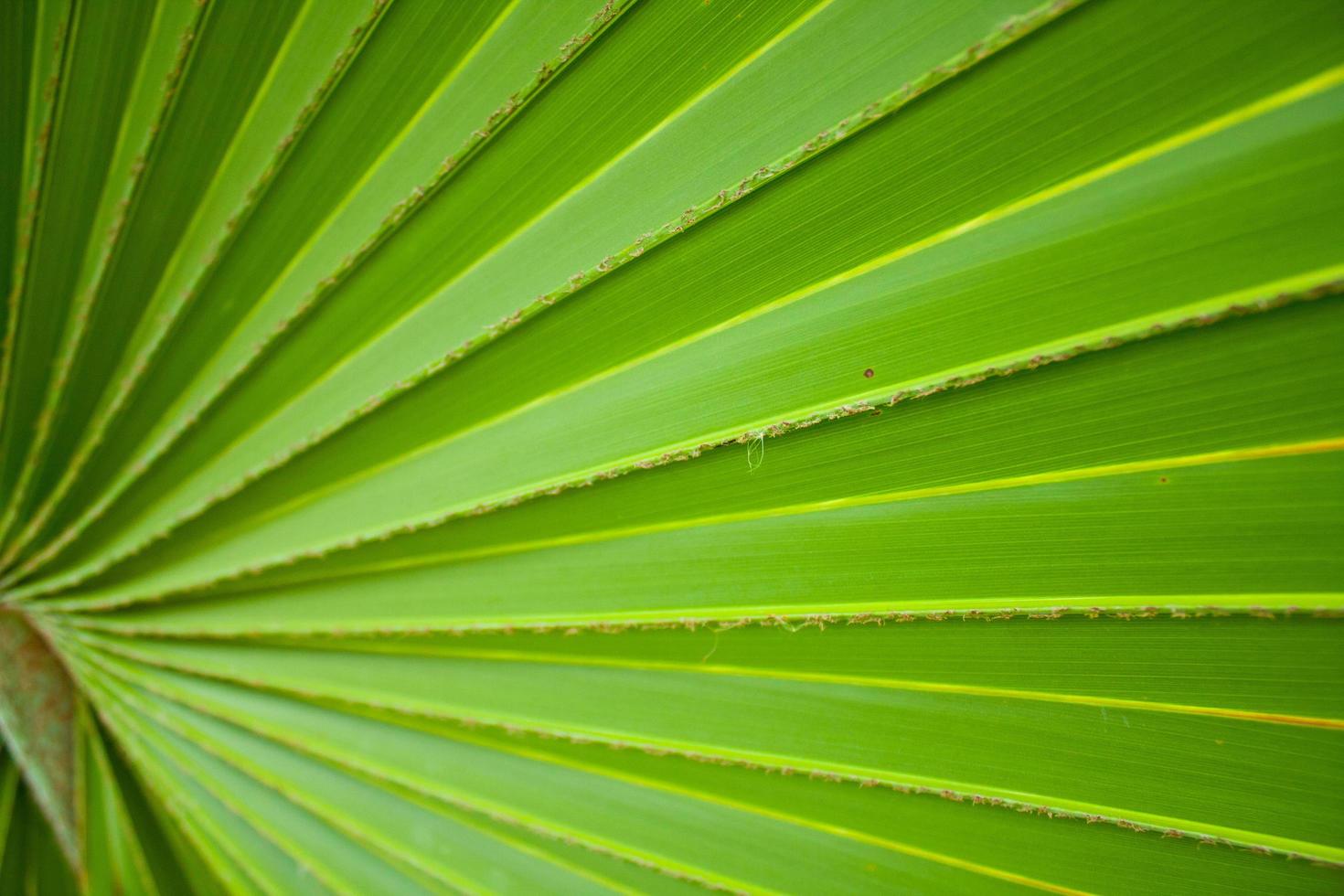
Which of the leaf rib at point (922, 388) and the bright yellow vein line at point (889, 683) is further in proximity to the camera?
the bright yellow vein line at point (889, 683)

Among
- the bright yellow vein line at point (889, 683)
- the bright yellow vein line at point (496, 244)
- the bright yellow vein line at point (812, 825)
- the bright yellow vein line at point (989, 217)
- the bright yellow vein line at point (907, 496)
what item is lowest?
the bright yellow vein line at point (812, 825)

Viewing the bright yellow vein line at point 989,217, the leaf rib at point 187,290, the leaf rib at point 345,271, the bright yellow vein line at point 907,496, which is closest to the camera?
the bright yellow vein line at point 989,217

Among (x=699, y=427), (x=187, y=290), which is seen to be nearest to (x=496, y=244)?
(x=699, y=427)

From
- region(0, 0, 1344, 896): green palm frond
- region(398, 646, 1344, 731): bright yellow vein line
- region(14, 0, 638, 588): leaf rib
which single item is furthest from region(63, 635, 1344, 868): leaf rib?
region(14, 0, 638, 588): leaf rib

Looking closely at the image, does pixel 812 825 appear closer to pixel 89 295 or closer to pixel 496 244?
pixel 496 244

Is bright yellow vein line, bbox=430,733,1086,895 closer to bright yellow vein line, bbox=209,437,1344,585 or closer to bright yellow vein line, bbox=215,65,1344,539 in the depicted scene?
bright yellow vein line, bbox=209,437,1344,585

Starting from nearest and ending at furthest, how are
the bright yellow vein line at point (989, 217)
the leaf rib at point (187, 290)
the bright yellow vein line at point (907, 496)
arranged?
the bright yellow vein line at point (989, 217), the bright yellow vein line at point (907, 496), the leaf rib at point (187, 290)

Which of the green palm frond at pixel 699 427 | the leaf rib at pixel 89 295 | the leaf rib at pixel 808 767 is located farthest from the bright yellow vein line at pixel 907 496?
the leaf rib at pixel 89 295

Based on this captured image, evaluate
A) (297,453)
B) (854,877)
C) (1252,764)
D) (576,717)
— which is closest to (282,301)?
(297,453)

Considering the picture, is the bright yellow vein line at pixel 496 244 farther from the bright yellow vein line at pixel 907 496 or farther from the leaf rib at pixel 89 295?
the bright yellow vein line at pixel 907 496
